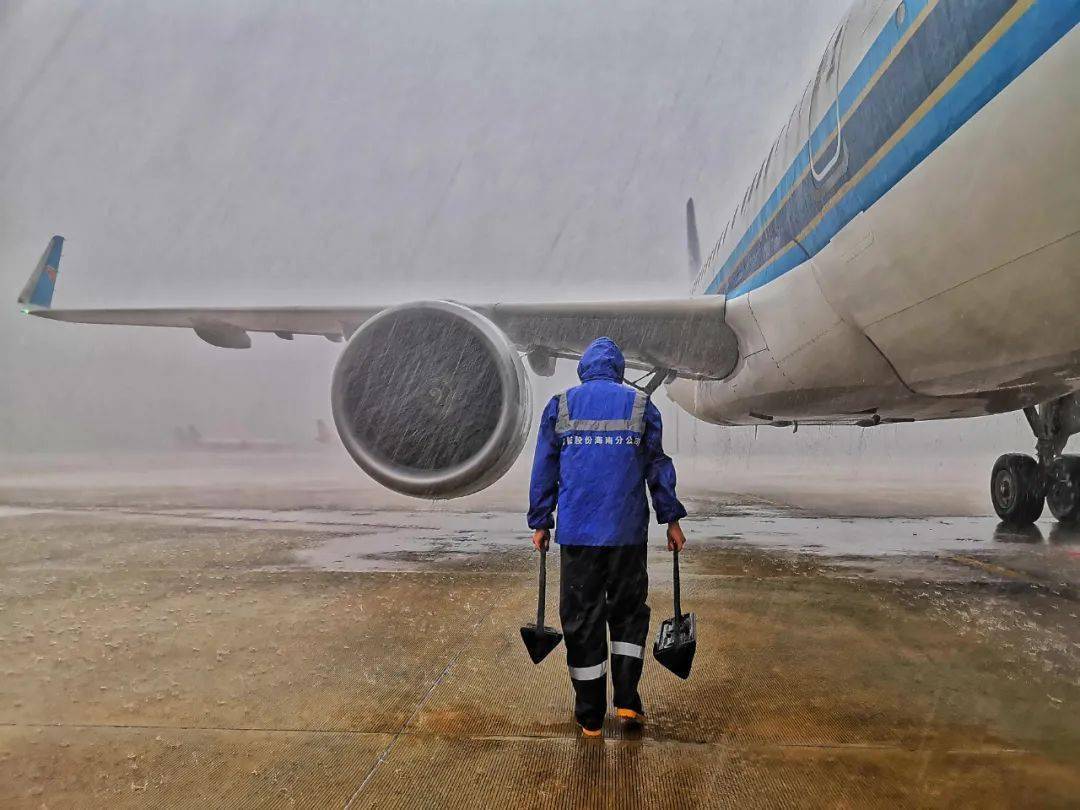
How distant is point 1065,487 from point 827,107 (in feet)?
16.5

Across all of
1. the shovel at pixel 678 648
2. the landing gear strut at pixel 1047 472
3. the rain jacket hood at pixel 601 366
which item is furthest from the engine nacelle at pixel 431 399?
the landing gear strut at pixel 1047 472

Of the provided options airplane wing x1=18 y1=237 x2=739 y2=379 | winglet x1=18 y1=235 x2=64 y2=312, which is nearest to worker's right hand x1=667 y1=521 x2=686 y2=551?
airplane wing x1=18 y1=237 x2=739 y2=379

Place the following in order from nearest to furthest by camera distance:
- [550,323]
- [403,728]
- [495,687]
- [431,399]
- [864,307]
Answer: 1. [403,728]
2. [495,687]
3. [864,307]
4. [431,399]
5. [550,323]

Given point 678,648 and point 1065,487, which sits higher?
point 1065,487

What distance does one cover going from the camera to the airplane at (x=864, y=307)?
231 centimetres

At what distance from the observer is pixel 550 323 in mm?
6230

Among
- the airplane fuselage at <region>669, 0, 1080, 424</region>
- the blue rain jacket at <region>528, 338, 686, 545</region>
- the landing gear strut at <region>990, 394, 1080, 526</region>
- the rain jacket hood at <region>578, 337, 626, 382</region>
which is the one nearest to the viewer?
the airplane fuselage at <region>669, 0, 1080, 424</region>

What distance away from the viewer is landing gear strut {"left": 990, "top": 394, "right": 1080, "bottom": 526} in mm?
6691

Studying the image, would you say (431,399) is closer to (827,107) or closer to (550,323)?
(550,323)

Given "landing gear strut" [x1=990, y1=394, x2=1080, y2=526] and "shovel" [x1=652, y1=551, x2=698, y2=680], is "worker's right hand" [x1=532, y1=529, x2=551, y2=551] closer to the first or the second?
"shovel" [x1=652, y1=551, x2=698, y2=680]

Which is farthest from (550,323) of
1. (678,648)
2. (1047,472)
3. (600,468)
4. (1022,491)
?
(1047,472)

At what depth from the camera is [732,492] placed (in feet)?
39.3

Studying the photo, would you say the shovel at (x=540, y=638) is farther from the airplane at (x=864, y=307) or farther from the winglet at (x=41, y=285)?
the winglet at (x=41, y=285)

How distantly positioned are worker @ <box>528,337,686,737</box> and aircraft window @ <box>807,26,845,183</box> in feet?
6.87
